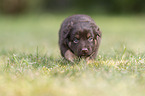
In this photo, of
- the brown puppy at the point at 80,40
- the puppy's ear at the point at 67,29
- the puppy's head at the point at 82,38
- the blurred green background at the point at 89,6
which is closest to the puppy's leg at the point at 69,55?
the brown puppy at the point at 80,40

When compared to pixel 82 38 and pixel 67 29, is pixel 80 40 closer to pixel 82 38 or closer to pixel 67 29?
pixel 82 38

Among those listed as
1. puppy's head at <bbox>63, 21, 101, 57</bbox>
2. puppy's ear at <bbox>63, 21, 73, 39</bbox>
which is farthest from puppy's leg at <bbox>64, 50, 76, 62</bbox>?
puppy's ear at <bbox>63, 21, 73, 39</bbox>

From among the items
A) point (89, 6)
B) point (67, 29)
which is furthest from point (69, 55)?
point (89, 6)

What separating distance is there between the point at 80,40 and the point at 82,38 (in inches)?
2.8

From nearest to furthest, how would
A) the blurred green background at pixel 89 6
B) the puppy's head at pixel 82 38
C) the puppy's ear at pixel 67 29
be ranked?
the puppy's head at pixel 82 38 → the puppy's ear at pixel 67 29 → the blurred green background at pixel 89 6

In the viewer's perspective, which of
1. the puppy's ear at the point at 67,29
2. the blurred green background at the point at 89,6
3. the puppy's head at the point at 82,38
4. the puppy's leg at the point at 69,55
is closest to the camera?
the puppy's head at the point at 82,38

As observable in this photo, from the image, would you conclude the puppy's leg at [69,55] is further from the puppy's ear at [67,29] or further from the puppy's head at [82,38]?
the puppy's ear at [67,29]

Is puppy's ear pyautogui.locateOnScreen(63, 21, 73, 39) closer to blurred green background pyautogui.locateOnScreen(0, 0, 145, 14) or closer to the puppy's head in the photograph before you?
the puppy's head

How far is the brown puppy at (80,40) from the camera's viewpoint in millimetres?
5277

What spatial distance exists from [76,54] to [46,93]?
2488mm

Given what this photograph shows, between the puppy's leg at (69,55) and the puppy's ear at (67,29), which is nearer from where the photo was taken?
the puppy's leg at (69,55)

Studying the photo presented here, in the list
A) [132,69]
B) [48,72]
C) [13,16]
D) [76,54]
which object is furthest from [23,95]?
[13,16]

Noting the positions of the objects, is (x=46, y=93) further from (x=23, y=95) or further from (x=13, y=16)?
(x=13, y=16)

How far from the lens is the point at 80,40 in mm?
5340
